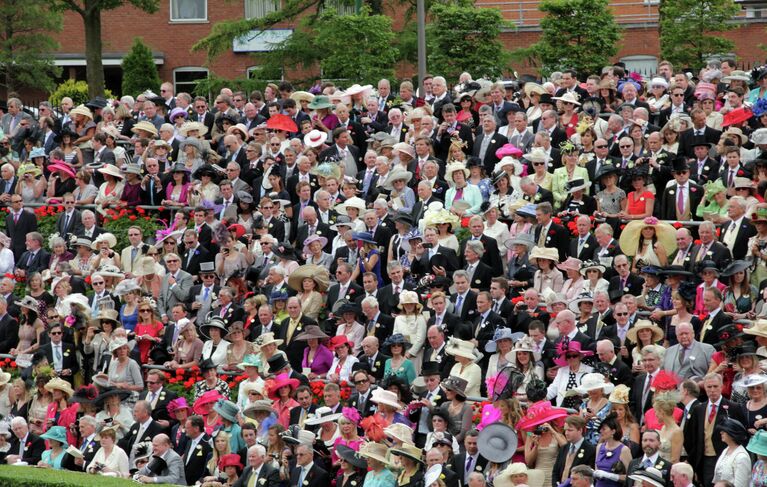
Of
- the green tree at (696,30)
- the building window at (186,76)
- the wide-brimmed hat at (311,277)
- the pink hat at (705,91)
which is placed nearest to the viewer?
the wide-brimmed hat at (311,277)

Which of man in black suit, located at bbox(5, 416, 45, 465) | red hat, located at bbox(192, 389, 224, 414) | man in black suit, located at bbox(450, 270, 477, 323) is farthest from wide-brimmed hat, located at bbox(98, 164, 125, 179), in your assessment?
man in black suit, located at bbox(450, 270, 477, 323)

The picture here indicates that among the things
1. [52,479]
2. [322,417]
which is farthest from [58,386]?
[322,417]

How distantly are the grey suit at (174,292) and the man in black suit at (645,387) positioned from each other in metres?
7.86

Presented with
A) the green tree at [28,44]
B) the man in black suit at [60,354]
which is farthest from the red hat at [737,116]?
the green tree at [28,44]

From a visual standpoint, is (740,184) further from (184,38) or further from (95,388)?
(184,38)

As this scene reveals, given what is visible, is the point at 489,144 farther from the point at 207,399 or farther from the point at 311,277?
the point at 207,399

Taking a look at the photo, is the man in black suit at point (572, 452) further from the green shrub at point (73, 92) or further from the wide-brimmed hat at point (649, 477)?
the green shrub at point (73, 92)

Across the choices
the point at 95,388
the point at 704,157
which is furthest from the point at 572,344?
the point at 95,388

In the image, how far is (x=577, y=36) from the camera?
32.0 meters

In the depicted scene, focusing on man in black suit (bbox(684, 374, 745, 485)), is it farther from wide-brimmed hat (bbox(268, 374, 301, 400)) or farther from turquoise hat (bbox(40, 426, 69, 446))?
turquoise hat (bbox(40, 426, 69, 446))

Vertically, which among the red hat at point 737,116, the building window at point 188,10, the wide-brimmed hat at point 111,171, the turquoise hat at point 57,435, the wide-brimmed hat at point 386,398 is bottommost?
the turquoise hat at point 57,435

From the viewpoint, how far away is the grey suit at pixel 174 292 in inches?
902

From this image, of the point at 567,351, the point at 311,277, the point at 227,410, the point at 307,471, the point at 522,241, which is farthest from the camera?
the point at 311,277

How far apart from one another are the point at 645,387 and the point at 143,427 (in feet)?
20.9
